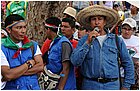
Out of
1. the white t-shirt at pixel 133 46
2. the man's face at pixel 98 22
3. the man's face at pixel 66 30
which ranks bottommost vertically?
the white t-shirt at pixel 133 46

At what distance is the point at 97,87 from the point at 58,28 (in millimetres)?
1175

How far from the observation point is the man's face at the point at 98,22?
449cm

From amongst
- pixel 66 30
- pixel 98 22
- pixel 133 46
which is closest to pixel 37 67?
pixel 98 22

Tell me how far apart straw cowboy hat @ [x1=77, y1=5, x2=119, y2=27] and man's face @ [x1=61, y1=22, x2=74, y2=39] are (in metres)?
0.54

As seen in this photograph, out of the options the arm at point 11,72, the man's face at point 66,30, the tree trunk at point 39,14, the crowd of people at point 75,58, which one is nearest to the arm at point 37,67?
the crowd of people at point 75,58

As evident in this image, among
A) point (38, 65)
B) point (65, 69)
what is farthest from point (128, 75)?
point (38, 65)

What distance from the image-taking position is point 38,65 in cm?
436

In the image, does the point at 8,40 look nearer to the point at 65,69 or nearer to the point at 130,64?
the point at 65,69

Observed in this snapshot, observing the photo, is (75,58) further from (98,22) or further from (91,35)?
(98,22)

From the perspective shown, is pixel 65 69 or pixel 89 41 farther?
pixel 65 69

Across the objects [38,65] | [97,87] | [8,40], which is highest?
[8,40]

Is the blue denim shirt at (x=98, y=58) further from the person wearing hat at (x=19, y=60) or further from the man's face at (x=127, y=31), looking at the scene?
the man's face at (x=127, y=31)

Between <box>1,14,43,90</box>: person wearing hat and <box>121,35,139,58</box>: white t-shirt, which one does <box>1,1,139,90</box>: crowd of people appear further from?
<box>121,35,139,58</box>: white t-shirt

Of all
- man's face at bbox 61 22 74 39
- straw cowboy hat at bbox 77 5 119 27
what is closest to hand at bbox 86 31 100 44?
straw cowboy hat at bbox 77 5 119 27
